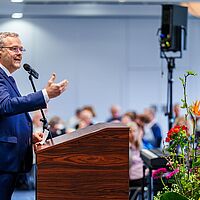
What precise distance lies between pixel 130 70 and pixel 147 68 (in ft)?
1.04

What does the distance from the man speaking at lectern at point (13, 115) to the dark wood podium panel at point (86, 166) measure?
0.24 meters

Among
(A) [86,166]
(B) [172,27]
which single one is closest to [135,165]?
(B) [172,27]

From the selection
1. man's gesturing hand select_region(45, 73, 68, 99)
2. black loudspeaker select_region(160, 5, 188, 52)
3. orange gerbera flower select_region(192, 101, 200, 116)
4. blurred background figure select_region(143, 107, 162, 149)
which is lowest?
blurred background figure select_region(143, 107, 162, 149)

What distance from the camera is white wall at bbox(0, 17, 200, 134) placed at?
35.9 feet

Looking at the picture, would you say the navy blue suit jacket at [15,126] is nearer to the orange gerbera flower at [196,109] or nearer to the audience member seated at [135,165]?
the orange gerbera flower at [196,109]

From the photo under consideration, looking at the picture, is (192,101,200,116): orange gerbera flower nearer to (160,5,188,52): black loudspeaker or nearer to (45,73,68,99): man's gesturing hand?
(45,73,68,99): man's gesturing hand

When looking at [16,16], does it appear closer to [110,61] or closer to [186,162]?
[186,162]

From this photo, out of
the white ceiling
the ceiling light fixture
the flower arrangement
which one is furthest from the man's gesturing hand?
the white ceiling

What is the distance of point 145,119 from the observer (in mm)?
8344

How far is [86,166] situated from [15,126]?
1.51 ft

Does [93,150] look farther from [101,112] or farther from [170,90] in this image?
[101,112]

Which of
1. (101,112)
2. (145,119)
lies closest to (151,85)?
(101,112)

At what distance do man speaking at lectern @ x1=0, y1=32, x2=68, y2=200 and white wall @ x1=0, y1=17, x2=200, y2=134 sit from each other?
7.77 m

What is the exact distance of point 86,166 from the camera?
8.89 feet
